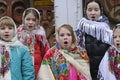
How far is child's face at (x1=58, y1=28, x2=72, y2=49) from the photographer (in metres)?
4.06

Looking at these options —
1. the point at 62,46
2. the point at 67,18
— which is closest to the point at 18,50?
the point at 62,46

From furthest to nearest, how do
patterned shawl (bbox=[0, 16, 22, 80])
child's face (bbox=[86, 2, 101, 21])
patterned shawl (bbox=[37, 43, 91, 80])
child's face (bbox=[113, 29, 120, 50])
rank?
child's face (bbox=[86, 2, 101, 21]) < child's face (bbox=[113, 29, 120, 50]) < patterned shawl (bbox=[37, 43, 91, 80]) < patterned shawl (bbox=[0, 16, 22, 80])

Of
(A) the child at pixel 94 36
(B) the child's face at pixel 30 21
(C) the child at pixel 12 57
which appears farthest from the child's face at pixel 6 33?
(A) the child at pixel 94 36

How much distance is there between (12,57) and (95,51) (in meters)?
0.91

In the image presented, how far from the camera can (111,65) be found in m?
4.16

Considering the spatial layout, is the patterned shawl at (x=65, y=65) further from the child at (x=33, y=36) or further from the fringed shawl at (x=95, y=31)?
the child at (x=33, y=36)

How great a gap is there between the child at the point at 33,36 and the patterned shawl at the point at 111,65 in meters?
0.75

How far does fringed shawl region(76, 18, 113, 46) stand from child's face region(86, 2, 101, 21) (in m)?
0.05

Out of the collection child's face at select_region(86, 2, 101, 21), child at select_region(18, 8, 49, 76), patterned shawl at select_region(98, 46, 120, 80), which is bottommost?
patterned shawl at select_region(98, 46, 120, 80)

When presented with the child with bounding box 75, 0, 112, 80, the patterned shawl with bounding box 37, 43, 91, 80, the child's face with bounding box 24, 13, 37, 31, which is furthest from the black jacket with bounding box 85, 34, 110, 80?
the child's face with bounding box 24, 13, 37, 31

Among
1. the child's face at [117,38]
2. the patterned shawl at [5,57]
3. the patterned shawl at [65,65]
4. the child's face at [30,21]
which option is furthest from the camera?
the child's face at [30,21]

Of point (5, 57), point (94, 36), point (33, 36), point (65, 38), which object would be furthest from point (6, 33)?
point (94, 36)

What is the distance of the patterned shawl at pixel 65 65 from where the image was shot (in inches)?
158

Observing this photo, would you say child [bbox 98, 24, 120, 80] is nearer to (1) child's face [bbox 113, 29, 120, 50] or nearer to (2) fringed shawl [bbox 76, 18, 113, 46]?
(1) child's face [bbox 113, 29, 120, 50]
